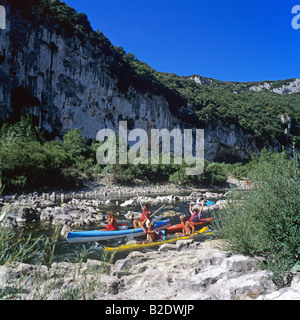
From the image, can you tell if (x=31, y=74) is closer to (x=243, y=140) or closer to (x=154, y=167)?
(x=154, y=167)

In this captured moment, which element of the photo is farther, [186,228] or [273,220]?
[186,228]

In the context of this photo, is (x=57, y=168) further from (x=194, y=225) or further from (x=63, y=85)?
(x=63, y=85)

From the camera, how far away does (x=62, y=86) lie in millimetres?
35094

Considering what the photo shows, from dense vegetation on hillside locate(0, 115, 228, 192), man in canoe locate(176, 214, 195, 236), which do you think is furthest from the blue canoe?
dense vegetation on hillside locate(0, 115, 228, 192)

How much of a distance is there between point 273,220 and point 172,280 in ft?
6.76

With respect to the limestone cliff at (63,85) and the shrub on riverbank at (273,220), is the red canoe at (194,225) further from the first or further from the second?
the limestone cliff at (63,85)

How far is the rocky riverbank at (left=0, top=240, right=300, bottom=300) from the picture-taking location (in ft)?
9.54

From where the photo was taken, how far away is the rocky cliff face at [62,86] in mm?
29688

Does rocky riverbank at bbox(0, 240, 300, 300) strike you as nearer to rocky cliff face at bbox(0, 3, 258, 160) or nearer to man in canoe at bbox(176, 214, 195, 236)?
man in canoe at bbox(176, 214, 195, 236)

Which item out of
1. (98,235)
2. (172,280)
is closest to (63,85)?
(98,235)

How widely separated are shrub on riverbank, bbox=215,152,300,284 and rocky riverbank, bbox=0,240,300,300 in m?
0.26

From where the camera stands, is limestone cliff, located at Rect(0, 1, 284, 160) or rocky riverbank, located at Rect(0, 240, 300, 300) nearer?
rocky riverbank, located at Rect(0, 240, 300, 300)

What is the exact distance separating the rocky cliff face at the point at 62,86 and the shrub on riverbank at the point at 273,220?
31364 mm
